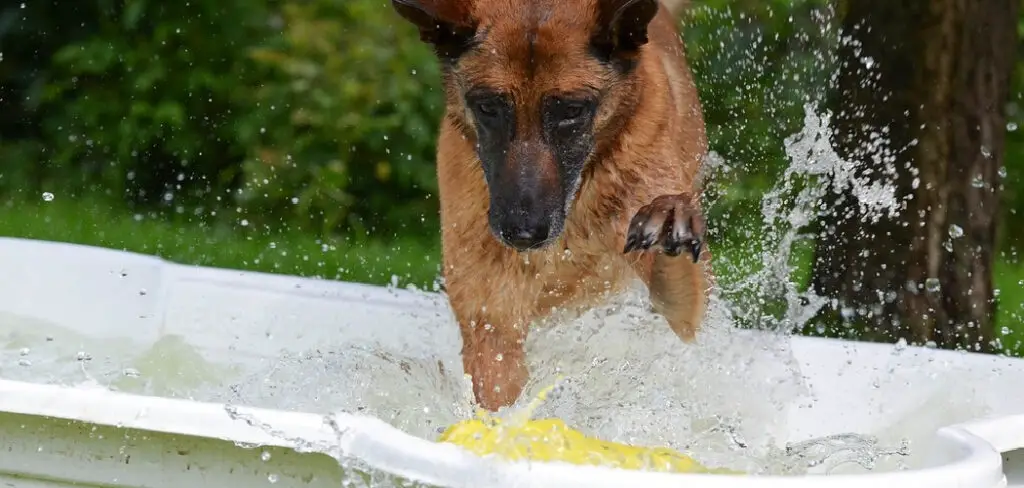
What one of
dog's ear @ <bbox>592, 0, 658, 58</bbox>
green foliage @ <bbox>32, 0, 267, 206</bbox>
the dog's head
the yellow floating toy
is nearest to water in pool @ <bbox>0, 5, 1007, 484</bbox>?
the yellow floating toy

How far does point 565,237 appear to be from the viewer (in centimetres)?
424

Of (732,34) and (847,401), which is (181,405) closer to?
(847,401)

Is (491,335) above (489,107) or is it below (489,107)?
below

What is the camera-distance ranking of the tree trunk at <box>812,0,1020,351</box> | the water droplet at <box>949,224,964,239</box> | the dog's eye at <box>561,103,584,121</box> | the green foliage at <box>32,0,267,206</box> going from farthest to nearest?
1. the green foliage at <box>32,0,267,206</box>
2. the water droplet at <box>949,224,964,239</box>
3. the tree trunk at <box>812,0,1020,351</box>
4. the dog's eye at <box>561,103,584,121</box>

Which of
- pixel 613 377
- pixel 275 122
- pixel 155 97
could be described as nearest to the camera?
pixel 613 377

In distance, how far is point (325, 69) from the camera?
8.83 metres

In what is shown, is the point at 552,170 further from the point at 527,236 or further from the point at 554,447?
the point at 554,447

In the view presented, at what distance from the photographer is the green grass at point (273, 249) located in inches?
279

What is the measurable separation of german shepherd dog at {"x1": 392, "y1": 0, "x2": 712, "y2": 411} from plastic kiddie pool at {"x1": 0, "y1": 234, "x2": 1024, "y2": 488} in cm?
79

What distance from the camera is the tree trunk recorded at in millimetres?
5535

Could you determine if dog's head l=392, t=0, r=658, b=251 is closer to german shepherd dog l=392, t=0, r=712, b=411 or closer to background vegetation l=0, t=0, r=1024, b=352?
german shepherd dog l=392, t=0, r=712, b=411

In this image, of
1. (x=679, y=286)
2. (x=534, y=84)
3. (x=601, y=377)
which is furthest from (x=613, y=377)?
(x=534, y=84)

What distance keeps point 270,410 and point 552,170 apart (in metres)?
1.14

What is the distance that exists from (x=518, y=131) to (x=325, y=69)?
17.4 ft
